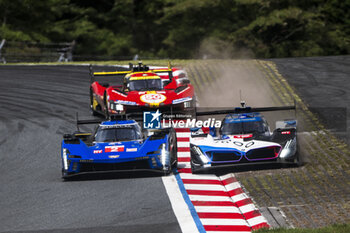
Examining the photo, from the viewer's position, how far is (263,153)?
49.8 ft

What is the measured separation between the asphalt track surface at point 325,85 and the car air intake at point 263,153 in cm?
407

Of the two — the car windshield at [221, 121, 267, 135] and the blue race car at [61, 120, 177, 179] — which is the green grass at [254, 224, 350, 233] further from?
the car windshield at [221, 121, 267, 135]

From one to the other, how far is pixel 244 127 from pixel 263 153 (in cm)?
147

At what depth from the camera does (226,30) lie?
48.1 metres

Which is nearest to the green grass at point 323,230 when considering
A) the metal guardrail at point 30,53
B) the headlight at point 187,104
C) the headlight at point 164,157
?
the headlight at point 164,157

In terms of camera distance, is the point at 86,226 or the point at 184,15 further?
the point at 184,15

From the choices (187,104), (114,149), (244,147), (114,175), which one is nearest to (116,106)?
(187,104)

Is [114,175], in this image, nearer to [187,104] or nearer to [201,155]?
[201,155]

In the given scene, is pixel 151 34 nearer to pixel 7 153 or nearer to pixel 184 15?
pixel 184 15

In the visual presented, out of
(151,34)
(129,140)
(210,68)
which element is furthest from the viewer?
(151,34)

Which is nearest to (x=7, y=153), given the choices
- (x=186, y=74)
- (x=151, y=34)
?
(x=186, y=74)

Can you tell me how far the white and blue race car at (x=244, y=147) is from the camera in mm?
15172

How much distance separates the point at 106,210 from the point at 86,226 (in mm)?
1094

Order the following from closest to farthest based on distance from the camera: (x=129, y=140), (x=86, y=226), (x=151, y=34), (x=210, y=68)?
(x=86, y=226) < (x=129, y=140) < (x=210, y=68) < (x=151, y=34)
